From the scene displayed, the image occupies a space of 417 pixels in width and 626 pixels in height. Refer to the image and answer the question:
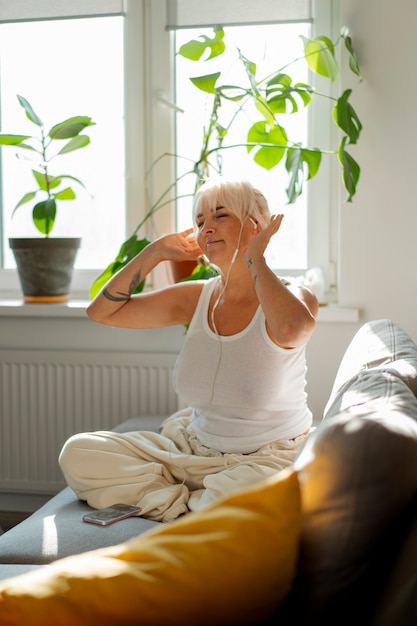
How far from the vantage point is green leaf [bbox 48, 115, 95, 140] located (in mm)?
3223

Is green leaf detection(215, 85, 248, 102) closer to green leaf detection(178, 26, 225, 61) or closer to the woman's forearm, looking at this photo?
green leaf detection(178, 26, 225, 61)

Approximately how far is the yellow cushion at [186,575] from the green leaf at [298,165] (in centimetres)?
210

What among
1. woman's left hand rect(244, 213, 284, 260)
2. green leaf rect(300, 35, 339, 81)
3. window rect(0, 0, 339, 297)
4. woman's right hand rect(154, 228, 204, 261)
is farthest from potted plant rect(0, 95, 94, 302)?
woman's left hand rect(244, 213, 284, 260)

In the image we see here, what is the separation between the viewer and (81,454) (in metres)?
2.26

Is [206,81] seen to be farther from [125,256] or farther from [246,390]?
[246,390]

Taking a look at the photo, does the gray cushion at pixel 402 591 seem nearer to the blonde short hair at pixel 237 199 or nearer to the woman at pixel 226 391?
the woman at pixel 226 391

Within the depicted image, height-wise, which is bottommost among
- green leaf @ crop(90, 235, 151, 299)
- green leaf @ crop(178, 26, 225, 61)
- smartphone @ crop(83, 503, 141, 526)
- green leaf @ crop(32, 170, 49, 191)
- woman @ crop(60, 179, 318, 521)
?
smartphone @ crop(83, 503, 141, 526)

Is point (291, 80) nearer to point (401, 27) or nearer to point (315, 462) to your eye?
point (401, 27)

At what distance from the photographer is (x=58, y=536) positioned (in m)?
1.96

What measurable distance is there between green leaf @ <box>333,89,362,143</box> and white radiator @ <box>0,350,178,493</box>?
3.55 feet

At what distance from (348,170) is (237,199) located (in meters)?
0.66

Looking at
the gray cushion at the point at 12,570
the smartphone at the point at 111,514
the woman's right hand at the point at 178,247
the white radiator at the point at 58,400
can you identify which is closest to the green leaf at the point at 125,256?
the white radiator at the point at 58,400

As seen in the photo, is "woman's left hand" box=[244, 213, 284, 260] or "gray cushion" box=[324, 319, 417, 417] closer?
"gray cushion" box=[324, 319, 417, 417]

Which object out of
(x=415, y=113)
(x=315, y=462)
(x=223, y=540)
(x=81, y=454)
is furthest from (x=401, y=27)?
(x=223, y=540)
